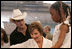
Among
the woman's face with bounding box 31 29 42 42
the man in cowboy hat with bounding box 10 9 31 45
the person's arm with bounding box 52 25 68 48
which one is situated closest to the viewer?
the person's arm with bounding box 52 25 68 48

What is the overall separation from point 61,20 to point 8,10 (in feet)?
1.02

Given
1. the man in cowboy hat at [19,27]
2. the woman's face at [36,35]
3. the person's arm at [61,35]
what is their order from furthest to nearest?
the man in cowboy hat at [19,27] < the woman's face at [36,35] < the person's arm at [61,35]

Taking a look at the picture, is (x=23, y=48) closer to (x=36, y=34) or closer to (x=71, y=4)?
(x=36, y=34)

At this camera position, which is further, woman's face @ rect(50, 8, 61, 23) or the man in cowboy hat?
the man in cowboy hat

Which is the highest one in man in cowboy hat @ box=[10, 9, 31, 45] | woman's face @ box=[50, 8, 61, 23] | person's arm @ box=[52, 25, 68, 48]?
woman's face @ box=[50, 8, 61, 23]

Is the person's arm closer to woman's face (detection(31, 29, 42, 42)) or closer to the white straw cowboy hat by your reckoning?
woman's face (detection(31, 29, 42, 42))

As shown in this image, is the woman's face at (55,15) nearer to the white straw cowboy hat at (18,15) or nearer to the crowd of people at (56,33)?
the crowd of people at (56,33)

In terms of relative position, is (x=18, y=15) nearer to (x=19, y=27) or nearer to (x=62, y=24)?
(x=19, y=27)

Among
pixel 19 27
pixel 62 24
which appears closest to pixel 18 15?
pixel 19 27

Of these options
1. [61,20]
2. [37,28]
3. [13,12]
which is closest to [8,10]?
[13,12]

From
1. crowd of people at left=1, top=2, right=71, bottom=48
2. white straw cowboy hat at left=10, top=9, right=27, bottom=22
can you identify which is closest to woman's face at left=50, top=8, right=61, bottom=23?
crowd of people at left=1, top=2, right=71, bottom=48

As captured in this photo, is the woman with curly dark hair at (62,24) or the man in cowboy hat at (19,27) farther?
the man in cowboy hat at (19,27)

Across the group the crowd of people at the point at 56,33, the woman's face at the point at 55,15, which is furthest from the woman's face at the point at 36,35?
the woman's face at the point at 55,15

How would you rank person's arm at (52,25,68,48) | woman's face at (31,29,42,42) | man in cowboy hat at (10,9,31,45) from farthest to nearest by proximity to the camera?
man in cowboy hat at (10,9,31,45)
woman's face at (31,29,42,42)
person's arm at (52,25,68,48)
